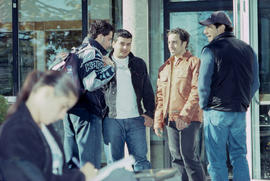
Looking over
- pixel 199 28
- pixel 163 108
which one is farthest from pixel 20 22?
pixel 163 108

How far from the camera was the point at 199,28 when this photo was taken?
6.98m

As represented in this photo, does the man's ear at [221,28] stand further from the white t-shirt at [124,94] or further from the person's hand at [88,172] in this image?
the person's hand at [88,172]

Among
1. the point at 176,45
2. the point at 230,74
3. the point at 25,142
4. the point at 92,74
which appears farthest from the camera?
the point at 176,45

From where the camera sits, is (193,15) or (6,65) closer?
(193,15)

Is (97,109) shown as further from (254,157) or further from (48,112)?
(254,157)

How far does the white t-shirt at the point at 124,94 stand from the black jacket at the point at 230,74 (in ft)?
2.74

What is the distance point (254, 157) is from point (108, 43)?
9.10 feet

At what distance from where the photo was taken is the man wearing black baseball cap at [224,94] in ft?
15.3

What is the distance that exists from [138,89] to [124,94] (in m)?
0.17

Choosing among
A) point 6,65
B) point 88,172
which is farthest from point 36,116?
point 6,65

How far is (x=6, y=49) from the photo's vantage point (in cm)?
761

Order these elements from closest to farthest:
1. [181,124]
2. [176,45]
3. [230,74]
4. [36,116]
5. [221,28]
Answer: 1. [36,116]
2. [230,74]
3. [221,28]
4. [181,124]
5. [176,45]

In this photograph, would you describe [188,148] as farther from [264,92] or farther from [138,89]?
[264,92]

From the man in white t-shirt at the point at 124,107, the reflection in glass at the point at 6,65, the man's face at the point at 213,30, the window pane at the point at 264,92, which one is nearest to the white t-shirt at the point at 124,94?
the man in white t-shirt at the point at 124,107
